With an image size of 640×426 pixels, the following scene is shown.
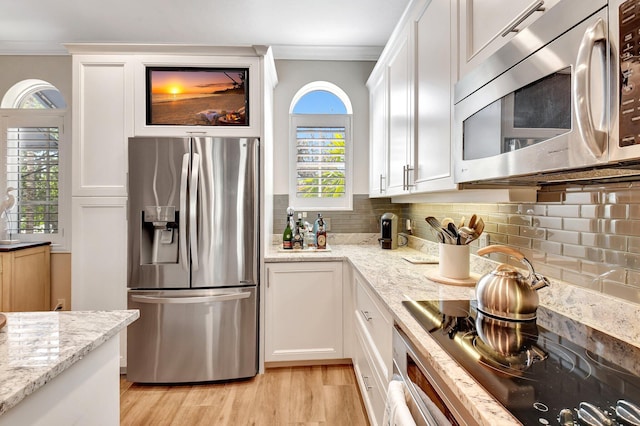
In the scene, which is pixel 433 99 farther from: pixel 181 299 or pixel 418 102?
pixel 181 299

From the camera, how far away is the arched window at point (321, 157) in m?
3.14

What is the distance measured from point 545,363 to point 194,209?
6.79 ft

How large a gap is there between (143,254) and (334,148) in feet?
6.03

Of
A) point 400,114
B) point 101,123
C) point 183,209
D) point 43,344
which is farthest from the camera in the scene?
point 101,123

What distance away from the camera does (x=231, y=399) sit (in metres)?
2.18

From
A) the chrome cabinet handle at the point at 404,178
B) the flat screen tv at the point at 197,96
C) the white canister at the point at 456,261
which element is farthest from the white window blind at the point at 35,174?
the white canister at the point at 456,261

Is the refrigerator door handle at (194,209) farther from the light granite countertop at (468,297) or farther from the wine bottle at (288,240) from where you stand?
the light granite countertop at (468,297)

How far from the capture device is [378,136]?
9.00 ft

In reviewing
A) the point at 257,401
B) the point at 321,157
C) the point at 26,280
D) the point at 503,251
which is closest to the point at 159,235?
the point at 257,401

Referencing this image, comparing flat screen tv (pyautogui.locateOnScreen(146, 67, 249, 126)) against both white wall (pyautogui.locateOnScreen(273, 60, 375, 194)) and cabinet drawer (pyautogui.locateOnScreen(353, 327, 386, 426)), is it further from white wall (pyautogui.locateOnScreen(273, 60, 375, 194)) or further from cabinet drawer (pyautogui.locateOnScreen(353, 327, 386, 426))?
cabinet drawer (pyautogui.locateOnScreen(353, 327, 386, 426))

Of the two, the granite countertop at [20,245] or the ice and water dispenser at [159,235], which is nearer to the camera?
the ice and water dispenser at [159,235]

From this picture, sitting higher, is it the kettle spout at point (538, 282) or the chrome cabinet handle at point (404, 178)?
the chrome cabinet handle at point (404, 178)

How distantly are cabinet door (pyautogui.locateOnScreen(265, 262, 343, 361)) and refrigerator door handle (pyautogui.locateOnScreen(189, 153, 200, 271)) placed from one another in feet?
1.74

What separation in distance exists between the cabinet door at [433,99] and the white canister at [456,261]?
1.02 feet
